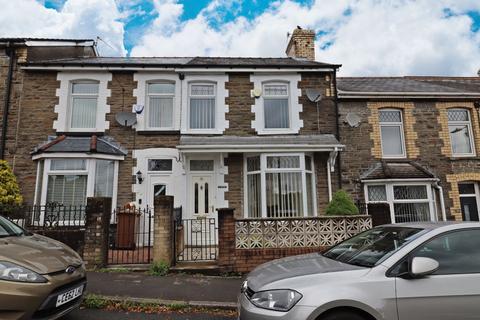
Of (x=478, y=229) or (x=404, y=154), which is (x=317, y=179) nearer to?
(x=404, y=154)

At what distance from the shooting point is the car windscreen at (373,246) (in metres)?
3.23

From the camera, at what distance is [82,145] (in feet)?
32.9

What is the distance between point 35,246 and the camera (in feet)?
13.0

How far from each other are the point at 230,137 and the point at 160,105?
2.76 metres

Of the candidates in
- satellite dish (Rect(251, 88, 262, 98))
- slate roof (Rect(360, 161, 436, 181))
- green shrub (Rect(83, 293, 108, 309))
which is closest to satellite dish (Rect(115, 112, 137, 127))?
satellite dish (Rect(251, 88, 262, 98))

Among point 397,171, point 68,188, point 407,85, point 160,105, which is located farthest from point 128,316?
point 407,85

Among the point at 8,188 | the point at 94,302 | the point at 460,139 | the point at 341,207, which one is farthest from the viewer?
the point at 460,139

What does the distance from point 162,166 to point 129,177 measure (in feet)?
3.60

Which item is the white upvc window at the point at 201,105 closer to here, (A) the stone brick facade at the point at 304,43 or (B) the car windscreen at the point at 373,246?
(A) the stone brick facade at the point at 304,43

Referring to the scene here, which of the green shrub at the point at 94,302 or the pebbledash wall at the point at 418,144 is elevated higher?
the pebbledash wall at the point at 418,144

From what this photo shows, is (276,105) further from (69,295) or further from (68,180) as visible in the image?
(69,295)

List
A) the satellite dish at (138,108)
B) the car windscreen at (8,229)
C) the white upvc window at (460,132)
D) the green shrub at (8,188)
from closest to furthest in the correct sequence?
the car windscreen at (8,229), the green shrub at (8,188), the satellite dish at (138,108), the white upvc window at (460,132)

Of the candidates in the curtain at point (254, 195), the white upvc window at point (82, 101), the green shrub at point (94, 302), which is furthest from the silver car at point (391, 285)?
the white upvc window at point (82, 101)

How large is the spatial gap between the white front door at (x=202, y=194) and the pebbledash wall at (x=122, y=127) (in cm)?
62
